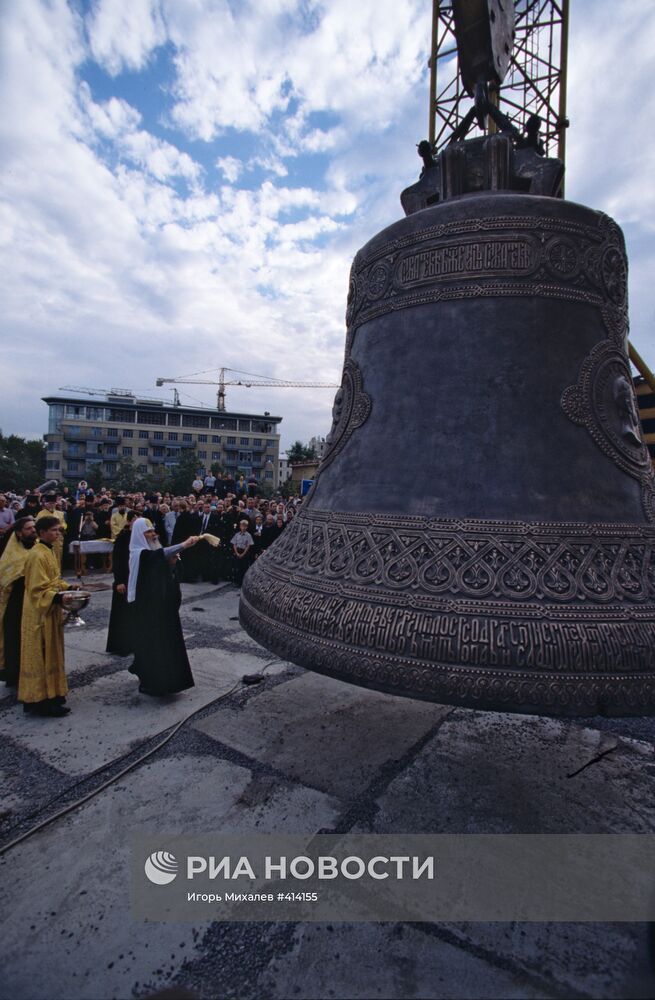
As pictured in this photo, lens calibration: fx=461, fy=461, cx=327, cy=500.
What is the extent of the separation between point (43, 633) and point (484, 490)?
160 inches

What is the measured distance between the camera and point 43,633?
13.2ft

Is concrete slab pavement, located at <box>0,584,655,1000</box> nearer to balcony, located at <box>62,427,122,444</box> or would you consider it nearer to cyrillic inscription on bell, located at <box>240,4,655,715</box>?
cyrillic inscription on bell, located at <box>240,4,655,715</box>

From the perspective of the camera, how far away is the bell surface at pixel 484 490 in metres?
1.28

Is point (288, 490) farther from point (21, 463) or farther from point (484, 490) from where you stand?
point (484, 490)

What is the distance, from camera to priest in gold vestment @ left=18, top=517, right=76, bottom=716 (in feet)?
12.6

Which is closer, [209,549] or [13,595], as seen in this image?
[13,595]

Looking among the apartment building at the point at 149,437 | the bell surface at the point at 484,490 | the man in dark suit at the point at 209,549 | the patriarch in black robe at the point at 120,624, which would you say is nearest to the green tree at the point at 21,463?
the apartment building at the point at 149,437

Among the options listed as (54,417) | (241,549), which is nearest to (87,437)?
(54,417)

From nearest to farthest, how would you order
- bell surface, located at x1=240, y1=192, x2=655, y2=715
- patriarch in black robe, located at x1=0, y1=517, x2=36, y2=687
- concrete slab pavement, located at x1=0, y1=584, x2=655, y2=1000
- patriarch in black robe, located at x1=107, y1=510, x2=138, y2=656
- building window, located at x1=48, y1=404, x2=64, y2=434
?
bell surface, located at x1=240, y1=192, x2=655, y2=715, concrete slab pavement, located at x1=0, y1=584, x2=655, y2=1000, patriarch in black robe, located at x1=0, y1=517, x2=36, y2=687, patriarch in black robe, located at x1=107, y1=510, x2=138, y2=656, building window, located at x1=48, y1=404, x2=64, y2=434

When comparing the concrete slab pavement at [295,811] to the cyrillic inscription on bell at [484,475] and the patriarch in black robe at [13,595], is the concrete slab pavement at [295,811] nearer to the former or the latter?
the patriarch in black robe at [13,595]

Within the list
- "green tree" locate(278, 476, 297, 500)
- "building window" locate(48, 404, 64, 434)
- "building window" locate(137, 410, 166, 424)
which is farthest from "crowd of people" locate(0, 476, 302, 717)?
"building window" locate(48, 404, 64, 434)

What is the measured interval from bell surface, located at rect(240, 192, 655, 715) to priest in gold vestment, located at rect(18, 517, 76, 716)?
2.96 metres

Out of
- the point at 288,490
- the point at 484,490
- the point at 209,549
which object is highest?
the point at 288,490

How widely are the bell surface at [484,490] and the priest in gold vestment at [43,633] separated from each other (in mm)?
2961
